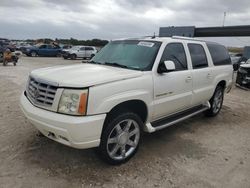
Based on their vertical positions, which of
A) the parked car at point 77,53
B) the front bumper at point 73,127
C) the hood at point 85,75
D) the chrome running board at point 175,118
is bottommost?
the parked car at point 77,53

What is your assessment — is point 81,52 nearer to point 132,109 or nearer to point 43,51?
point 43,51

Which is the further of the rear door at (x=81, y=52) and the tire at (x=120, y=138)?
the rear door at (x=81, y=52)

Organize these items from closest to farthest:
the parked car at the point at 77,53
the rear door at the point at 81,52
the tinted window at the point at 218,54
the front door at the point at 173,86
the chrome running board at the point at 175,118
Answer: the front door at the point at 173,86 < the chrome running board at the point at 175,118 < the tinted window at the point at 218,54 < the parked car at the point at 77,53 < the rear door at the point at 81,52

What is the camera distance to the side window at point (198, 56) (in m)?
5.19

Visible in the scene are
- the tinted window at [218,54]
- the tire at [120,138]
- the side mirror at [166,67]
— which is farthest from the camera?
the tinted window at [218,54]

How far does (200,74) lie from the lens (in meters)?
5.29

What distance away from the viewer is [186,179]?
3.52m

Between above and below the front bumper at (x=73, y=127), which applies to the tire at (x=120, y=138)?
below

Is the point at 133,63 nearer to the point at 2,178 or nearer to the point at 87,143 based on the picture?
the point at 87,143

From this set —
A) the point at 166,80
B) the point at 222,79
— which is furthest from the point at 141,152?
the point at 222,79

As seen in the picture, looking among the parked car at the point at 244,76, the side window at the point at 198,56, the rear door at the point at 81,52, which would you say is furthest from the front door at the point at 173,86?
the rear door at the point at 81,52

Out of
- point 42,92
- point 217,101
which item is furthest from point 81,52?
point 42,92

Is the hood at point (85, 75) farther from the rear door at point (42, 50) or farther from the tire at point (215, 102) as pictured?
the rear door at point (42, 50)

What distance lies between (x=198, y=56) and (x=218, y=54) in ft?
3.93
